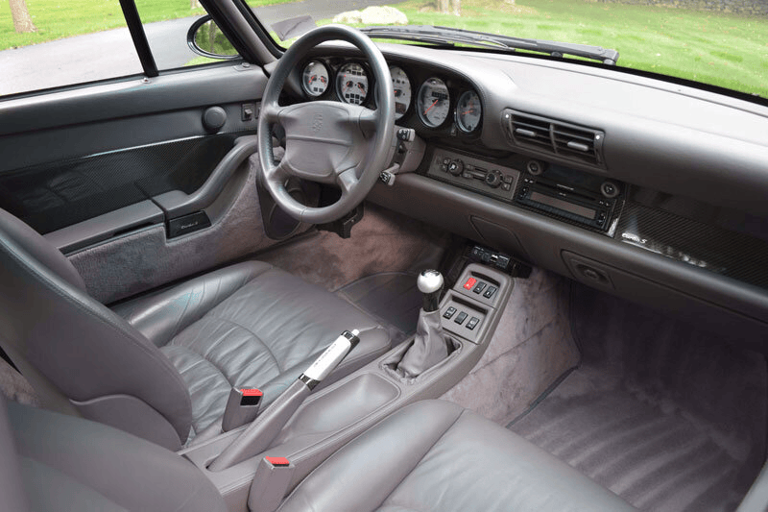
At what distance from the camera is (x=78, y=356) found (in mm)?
1015

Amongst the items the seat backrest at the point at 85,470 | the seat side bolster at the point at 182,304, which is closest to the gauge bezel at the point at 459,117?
Answer: the seat side bolster at the point at 182,304

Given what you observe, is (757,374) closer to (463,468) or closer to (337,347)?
(463,468)

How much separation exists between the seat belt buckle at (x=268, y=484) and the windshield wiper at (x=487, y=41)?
4.89ft

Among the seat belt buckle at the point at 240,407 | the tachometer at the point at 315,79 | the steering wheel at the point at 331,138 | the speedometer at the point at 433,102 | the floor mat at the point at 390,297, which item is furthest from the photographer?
the floor mat at the point at 390,297

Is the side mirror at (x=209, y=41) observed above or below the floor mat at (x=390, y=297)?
above

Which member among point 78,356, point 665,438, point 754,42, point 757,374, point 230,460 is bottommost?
point 665,438

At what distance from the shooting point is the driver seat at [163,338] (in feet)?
3.19

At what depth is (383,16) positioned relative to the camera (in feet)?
7.73

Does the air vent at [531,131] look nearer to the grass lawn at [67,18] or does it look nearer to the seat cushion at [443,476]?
the seat cushion at [443,476]

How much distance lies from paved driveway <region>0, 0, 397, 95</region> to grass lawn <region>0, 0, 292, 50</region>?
2cm

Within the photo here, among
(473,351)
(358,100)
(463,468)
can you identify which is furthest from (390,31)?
(463,468)

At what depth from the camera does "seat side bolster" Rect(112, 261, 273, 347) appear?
1.83 meters

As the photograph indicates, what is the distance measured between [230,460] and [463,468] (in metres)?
0.50

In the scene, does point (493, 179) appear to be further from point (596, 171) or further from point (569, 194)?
point (596, 171)
